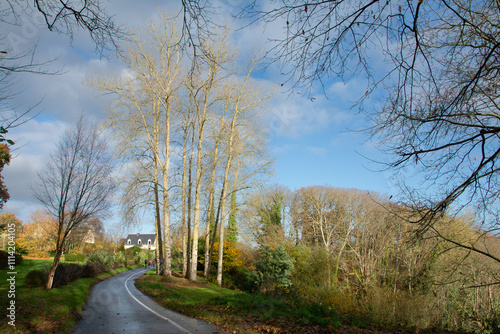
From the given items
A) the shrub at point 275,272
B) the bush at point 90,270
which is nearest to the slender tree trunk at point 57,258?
the bush at point 90,270

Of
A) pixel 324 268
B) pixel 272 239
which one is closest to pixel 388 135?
pixel 324 268

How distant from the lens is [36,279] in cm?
1297

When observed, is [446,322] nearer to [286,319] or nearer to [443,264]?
[443,264]

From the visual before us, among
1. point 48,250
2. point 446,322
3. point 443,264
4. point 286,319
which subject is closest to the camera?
point 286,319

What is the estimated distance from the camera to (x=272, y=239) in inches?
1163

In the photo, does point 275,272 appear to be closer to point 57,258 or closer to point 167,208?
point 167,208

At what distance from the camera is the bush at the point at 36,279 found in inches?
504

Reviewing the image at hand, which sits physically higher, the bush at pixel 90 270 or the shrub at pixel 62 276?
the shrub at pixel 62 276

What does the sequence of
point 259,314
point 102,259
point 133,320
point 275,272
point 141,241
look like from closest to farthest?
point 259,314
point 133,320
point 275,272
point 102,259
point 141,241

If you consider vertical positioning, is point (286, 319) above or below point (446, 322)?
above

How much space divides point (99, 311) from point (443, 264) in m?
16.3

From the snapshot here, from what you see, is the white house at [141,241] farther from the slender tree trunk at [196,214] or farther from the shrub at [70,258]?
the slender tree trunk at [196,214]

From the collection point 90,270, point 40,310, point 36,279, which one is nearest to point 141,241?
point 90,270

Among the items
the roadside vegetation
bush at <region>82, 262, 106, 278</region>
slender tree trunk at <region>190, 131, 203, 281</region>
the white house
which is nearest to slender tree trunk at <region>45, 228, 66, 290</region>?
the roadside vegetation
